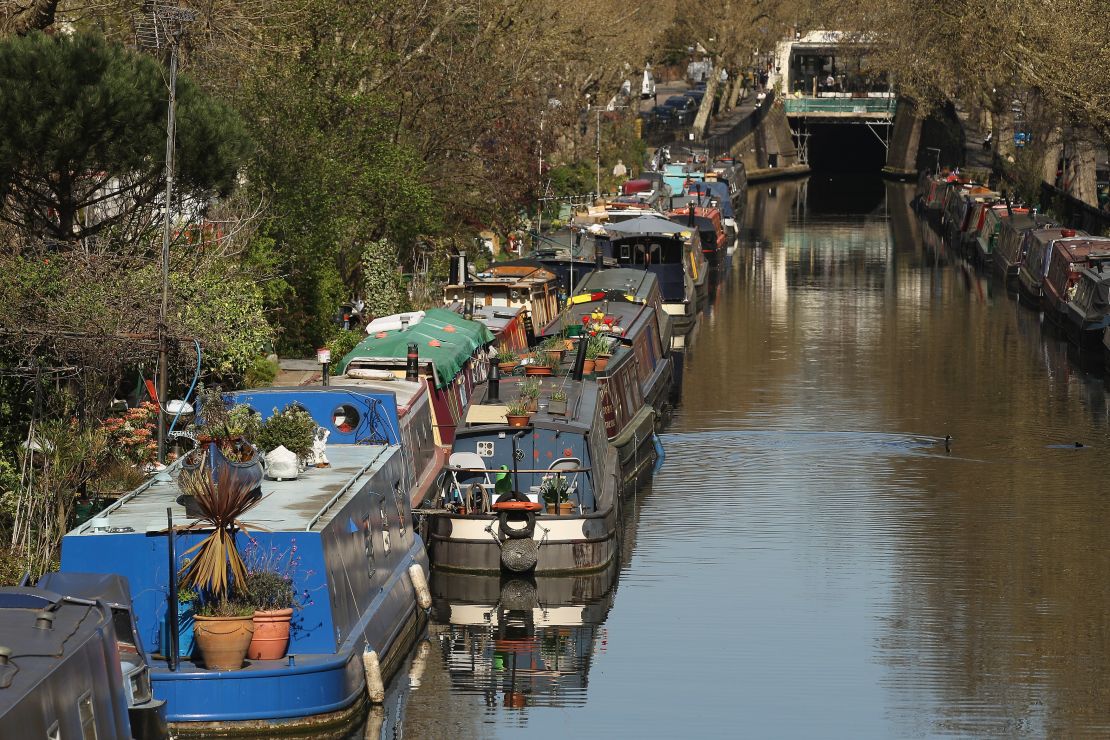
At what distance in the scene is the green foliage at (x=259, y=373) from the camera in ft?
98.0

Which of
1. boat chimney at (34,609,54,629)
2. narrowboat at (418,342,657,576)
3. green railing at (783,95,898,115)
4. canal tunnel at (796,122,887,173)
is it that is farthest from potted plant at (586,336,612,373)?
canal tunnel at (796,122,887,173)

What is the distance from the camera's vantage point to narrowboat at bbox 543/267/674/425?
115 ft

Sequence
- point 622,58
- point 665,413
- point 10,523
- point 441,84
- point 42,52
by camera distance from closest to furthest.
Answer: point 10,523
point 42,52
point 665,413
point 441,84
point 622,58

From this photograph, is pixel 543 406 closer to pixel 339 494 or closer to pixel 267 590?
pixel 339 494

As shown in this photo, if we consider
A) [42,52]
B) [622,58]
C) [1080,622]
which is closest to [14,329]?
[42,52]

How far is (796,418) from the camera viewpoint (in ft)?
130

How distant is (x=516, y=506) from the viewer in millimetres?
24312

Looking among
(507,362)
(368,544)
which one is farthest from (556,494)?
(507,362)

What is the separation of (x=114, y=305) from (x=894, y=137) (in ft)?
311

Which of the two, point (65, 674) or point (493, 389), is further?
point (493, 389)

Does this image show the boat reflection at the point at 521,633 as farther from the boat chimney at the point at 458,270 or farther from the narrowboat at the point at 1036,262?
the narrowboat at the point at 1036,262

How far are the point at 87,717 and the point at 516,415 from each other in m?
12.8

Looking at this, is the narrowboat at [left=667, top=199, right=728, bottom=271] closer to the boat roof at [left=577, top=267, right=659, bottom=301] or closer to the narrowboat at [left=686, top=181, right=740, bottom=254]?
the narrowboat at [left=686, top=181, right=740, bottom=254]

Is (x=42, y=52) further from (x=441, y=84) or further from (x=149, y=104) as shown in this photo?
(x=441, y=84)
